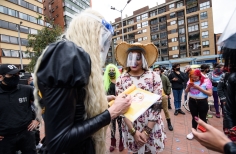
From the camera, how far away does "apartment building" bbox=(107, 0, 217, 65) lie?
4222 cm

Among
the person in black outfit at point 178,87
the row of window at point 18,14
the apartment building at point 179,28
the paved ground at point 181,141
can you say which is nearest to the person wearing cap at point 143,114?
the paved ground at point 181,141

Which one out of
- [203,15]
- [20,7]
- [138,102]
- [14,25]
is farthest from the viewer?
[203,15]

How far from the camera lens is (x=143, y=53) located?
2451mm

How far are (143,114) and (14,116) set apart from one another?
2160 mm

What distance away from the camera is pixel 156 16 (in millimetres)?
50469

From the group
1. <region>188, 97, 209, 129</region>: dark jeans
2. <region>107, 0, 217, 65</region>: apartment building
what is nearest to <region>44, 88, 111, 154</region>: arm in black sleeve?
<region>188, 97, 209, 129</region>: dark jeans

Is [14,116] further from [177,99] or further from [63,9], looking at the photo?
[63,9]

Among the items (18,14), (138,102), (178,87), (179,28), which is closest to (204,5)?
(179,28)

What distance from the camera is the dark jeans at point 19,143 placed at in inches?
94.1

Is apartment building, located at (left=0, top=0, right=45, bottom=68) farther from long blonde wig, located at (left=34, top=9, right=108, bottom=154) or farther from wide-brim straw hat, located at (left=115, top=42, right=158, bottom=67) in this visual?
long blonde wig, located at (left=34, top=9, right=108, bottom=154)

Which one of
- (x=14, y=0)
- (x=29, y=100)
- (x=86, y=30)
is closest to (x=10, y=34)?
(x=14, y=0)

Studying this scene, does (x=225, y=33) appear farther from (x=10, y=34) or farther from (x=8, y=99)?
(x=10, y=34)

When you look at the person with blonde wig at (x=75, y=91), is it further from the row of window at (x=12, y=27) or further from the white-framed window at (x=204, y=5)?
the white-framed window at (x=204, y=5)

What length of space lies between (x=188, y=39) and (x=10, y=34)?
1753 inches
